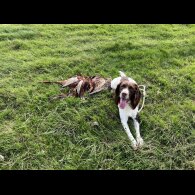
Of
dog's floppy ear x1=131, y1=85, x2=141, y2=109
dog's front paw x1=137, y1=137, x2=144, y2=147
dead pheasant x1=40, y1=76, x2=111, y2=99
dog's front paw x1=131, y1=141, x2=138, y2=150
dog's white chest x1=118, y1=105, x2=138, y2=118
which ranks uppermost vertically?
dead pheasant x1=40, y1=76, x2=111, y2=99

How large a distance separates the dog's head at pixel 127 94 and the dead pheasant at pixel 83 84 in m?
0.68

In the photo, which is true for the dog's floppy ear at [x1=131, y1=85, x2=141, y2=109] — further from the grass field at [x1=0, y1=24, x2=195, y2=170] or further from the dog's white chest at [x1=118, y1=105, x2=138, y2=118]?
the grass field at [x1=0, y1=24, x2=195, y2=170]

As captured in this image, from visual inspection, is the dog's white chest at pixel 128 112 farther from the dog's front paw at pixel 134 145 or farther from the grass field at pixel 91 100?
the dog's front paw at pixel 134 145

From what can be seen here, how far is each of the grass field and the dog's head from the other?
0.25 m

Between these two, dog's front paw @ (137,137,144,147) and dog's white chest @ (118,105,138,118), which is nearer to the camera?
dog's front paw @ (137,137,144,147)

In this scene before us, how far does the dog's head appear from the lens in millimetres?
5039

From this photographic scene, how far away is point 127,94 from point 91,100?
2.47 feet

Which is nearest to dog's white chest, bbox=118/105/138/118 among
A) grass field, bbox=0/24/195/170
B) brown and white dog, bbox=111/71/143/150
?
brown and white dog, bbox=111/71/143/150

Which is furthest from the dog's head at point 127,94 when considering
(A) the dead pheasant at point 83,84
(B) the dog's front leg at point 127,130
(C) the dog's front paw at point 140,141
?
(A) the dead pheasant at point 83,84

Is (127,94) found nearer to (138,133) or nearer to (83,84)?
(138,133)

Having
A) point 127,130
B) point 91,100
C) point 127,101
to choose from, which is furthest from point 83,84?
point 127,130

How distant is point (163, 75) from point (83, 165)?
268 cm

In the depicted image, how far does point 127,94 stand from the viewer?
198 inches

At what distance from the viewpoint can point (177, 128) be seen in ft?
16.6
